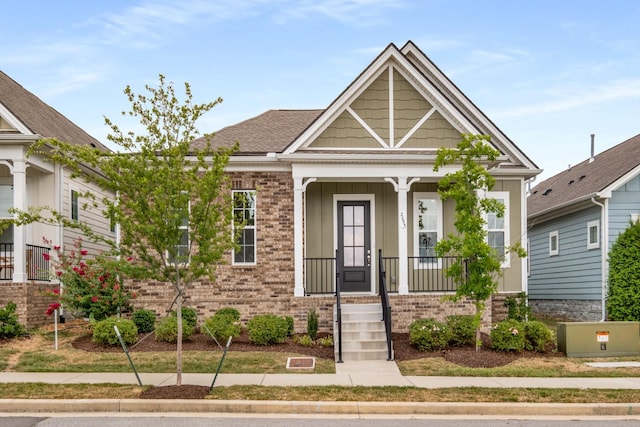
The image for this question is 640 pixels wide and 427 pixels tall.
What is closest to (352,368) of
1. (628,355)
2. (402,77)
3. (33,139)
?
(628,355)

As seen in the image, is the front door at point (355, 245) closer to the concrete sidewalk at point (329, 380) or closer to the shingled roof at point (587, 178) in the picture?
the concrete sidewalk at point (329, 380)

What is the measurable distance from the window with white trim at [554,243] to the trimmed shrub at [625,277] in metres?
3.83

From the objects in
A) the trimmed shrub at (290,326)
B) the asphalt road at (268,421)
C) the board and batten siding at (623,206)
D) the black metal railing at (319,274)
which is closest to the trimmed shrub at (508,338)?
the trimmed shrub at (290,326)

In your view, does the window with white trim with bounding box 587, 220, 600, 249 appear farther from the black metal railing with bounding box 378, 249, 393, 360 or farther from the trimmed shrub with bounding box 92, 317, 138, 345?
the trimmed shrub with bounding box 92, 317, 138, 345

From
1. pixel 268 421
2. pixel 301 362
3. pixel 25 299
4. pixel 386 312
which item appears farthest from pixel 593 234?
pixel 25 299

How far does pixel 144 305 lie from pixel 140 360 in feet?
13.3

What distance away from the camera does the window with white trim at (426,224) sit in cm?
1809

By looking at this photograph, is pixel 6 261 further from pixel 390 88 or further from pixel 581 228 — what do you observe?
pixel 581 228

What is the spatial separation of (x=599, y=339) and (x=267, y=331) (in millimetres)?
6578

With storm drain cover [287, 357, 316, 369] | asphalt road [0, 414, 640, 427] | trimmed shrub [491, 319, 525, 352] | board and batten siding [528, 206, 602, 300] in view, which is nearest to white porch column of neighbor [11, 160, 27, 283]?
storm drain cover [287, 357, 316, 369]

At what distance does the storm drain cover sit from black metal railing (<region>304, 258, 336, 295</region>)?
438 cm

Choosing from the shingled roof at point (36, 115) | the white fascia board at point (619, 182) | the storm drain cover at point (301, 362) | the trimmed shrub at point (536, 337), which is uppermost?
the shingled roof at point (36, 115)

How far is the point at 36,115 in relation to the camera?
1861cm

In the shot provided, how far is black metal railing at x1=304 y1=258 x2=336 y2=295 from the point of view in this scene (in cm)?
1769
